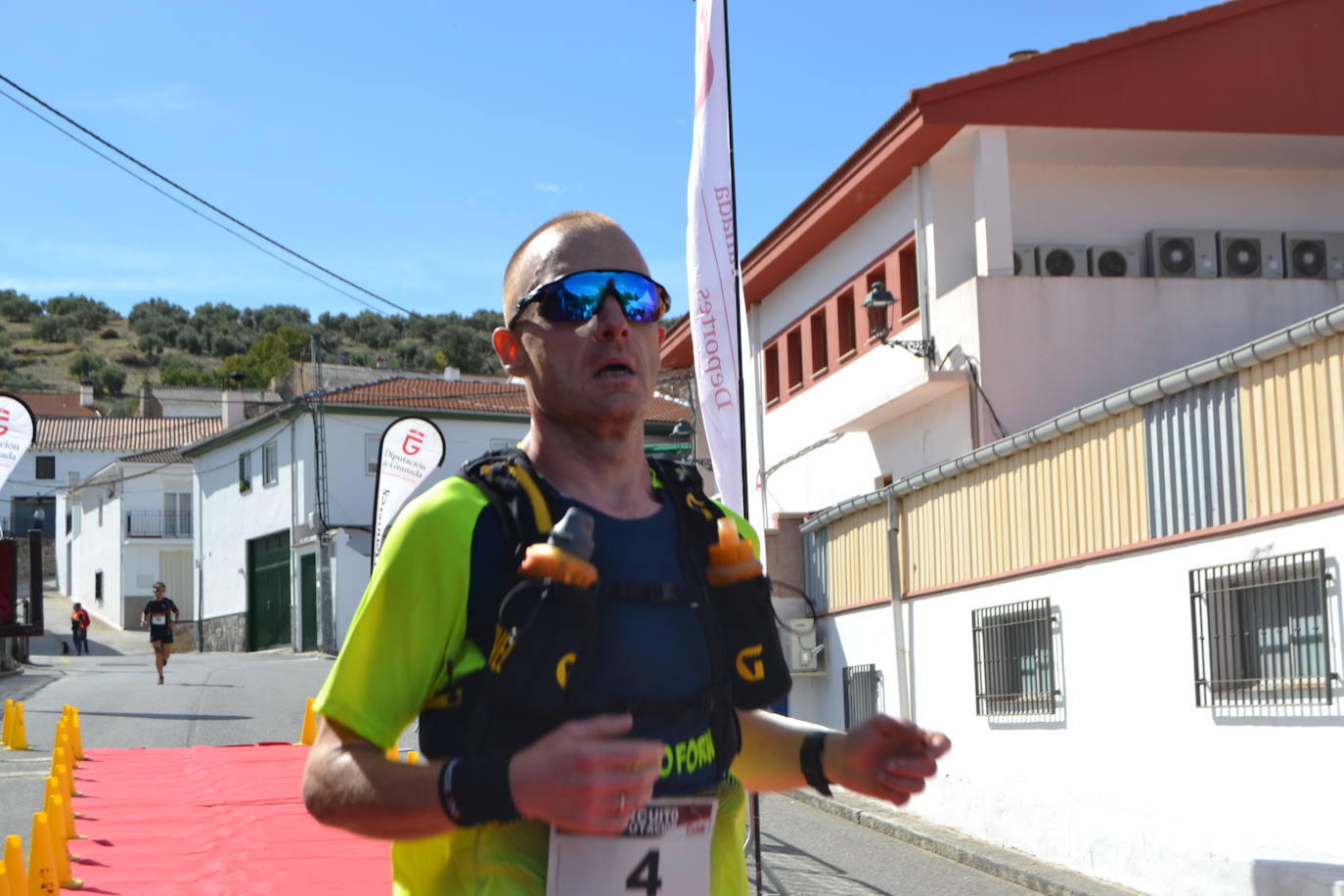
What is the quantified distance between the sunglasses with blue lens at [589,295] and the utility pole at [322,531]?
Answer: 41.5 meters

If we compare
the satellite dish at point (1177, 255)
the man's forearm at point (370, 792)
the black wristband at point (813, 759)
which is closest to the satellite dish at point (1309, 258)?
the satellite dish at point (1177, 255)

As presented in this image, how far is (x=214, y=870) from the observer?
9133 mm

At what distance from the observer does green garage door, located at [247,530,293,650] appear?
4825 centimetres

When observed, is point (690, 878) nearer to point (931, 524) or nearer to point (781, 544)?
point (931, 524)

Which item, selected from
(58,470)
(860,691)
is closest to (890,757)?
(860,691)

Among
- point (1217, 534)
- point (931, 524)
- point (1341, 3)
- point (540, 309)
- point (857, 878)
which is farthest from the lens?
point (1341, 3)

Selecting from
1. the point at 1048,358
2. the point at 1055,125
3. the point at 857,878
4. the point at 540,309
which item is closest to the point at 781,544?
the point at 1048,358

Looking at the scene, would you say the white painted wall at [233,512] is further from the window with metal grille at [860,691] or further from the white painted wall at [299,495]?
the window with metal grille at [860,691]

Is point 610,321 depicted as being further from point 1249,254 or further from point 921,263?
point 1249,254

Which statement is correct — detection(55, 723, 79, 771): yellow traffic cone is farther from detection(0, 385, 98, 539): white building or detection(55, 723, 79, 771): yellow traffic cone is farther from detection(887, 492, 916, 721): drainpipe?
detection(0, 385, 98, 539): white building

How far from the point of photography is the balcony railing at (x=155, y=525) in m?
65.3

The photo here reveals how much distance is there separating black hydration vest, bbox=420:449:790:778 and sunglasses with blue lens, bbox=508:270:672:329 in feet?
0.72

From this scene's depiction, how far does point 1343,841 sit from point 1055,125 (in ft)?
38.2

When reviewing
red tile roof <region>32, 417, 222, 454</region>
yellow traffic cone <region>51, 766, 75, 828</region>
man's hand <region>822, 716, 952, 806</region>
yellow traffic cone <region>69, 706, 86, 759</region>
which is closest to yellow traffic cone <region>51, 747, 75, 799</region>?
yellow traffic cone <region>51, 766, 75, 828</region>
